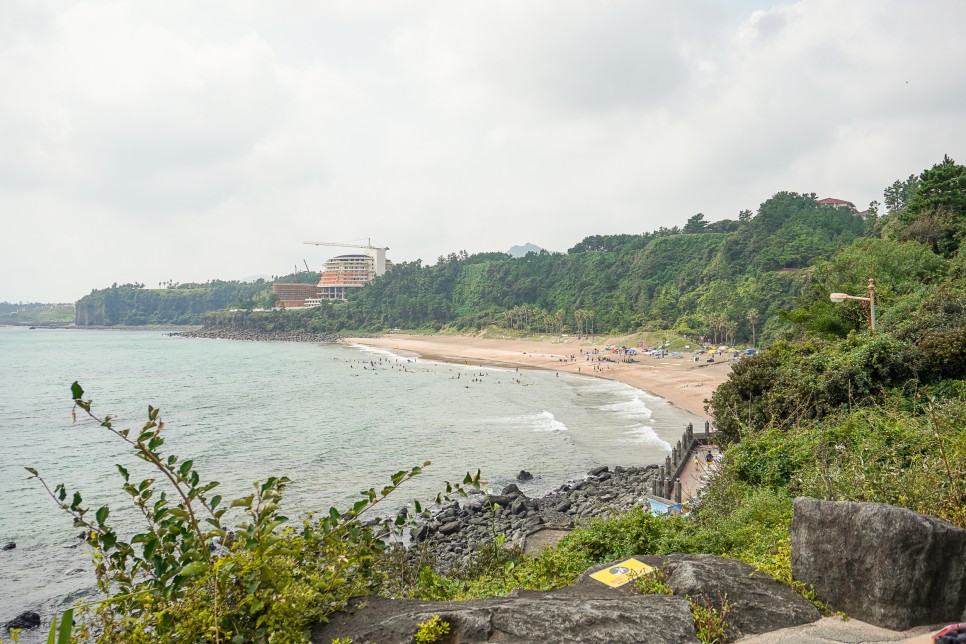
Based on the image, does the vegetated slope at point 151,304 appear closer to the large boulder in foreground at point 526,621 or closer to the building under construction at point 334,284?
the building under construction at point 334,284

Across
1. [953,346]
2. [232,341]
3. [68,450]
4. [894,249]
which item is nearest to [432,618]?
[953,346]

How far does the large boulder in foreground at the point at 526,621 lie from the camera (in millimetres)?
3092

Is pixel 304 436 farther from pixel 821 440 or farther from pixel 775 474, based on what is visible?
pixel 821 440

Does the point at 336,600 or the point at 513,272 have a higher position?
the point at 513,272

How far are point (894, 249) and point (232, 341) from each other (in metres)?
109

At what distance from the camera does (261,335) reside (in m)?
119

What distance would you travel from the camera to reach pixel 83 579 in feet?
48.5

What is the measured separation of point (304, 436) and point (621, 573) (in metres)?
28.2

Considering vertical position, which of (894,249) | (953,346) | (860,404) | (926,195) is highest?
(926,195)

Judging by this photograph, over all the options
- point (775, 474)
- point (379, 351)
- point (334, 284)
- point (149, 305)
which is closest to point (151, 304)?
point (149, 305)

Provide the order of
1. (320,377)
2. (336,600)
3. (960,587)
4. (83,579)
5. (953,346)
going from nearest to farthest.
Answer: (336,600)
(960,587)
(953,346)
(83,579)
(320,377)

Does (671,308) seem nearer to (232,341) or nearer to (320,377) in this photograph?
(320,377)

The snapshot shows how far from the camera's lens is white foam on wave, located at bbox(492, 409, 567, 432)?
99.6 feet

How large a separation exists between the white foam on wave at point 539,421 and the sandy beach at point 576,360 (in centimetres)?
809
